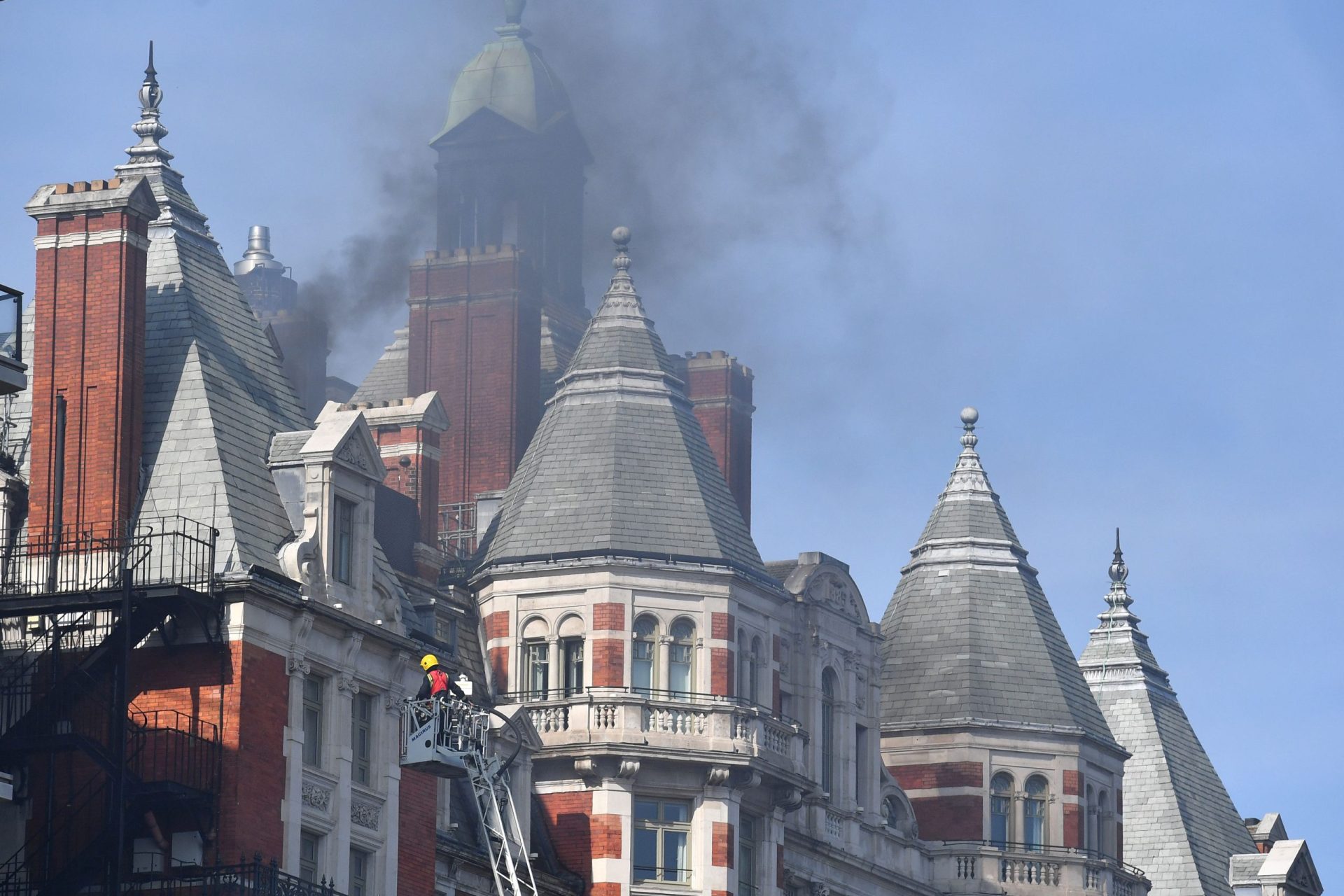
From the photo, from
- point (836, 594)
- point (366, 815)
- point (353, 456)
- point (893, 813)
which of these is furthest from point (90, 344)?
point (893, 813)

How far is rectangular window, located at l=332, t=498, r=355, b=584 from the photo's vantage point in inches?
2505

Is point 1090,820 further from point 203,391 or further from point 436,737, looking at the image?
point 203,391

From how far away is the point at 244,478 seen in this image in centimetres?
6328

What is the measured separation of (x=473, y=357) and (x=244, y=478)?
22.4 metres

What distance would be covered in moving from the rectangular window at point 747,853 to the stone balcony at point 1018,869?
9.51 meters

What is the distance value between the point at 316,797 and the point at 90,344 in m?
8.19

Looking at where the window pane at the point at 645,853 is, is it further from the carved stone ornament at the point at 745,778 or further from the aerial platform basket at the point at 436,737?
the aerial platform basket at the point at 436,737

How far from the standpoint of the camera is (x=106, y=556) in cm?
6153

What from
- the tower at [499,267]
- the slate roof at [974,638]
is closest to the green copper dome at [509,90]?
the tower at [499,267]

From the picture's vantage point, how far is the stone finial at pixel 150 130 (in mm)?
67750

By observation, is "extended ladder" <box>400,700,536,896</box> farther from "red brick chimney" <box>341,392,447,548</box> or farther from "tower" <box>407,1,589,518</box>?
"tower" <box>407,1,589,518</box>

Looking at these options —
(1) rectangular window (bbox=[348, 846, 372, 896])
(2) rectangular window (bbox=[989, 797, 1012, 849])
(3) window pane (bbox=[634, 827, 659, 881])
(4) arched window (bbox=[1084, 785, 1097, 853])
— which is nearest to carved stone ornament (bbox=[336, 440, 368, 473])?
(1) rectangular window (bbox=[348, 846, 372, 896])

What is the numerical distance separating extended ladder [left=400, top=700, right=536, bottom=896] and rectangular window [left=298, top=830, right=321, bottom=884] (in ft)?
7.51

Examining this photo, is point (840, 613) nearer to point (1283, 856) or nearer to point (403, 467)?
point (403, 467)
